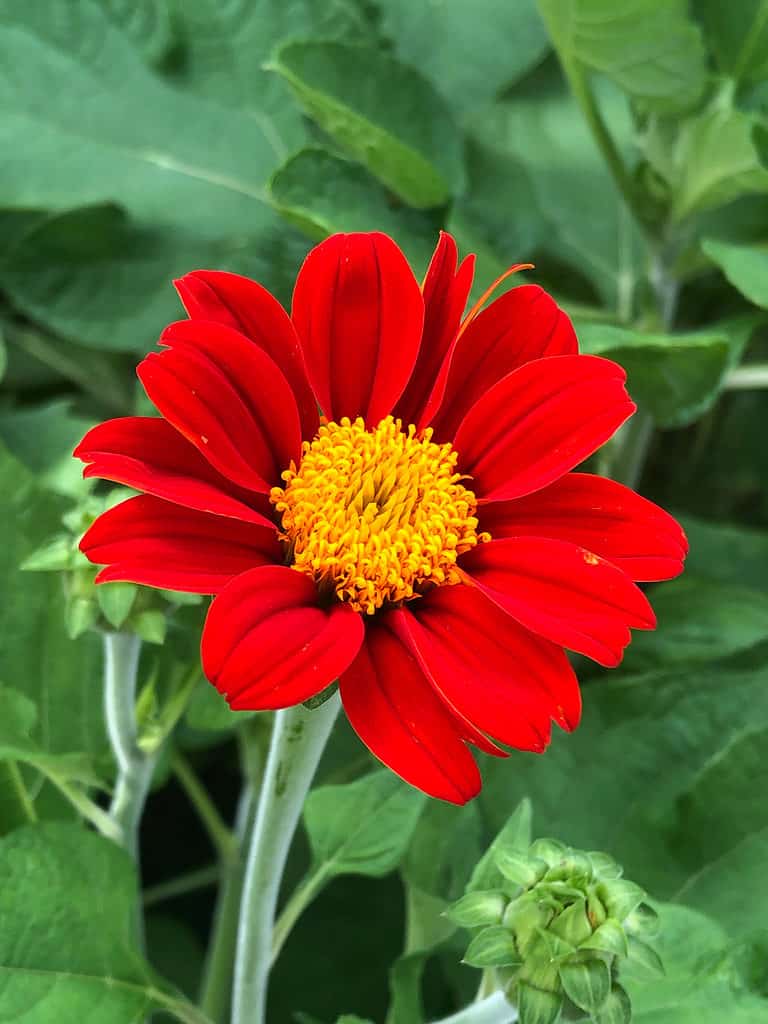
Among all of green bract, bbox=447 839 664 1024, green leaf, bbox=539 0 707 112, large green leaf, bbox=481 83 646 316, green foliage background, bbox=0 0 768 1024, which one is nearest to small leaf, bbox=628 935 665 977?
green bract, bbox=447 839 664 1024

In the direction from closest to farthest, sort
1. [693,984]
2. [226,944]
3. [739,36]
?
[693,984]
[226,944]
[739,36]

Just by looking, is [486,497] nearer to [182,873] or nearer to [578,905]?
[578,905]

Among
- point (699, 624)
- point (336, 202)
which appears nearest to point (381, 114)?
point (336, 202)

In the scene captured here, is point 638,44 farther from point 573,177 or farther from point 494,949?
point 494,949

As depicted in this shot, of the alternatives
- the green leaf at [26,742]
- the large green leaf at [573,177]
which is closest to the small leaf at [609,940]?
the green leaf at [26,742]

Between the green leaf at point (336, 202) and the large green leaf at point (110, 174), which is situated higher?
the green leaf at point (336, 202)

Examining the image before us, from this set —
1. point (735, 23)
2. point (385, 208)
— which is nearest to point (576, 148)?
point (735, 23)

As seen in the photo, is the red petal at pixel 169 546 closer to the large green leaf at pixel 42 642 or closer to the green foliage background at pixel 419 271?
the green foliage background at pixel 419 271
